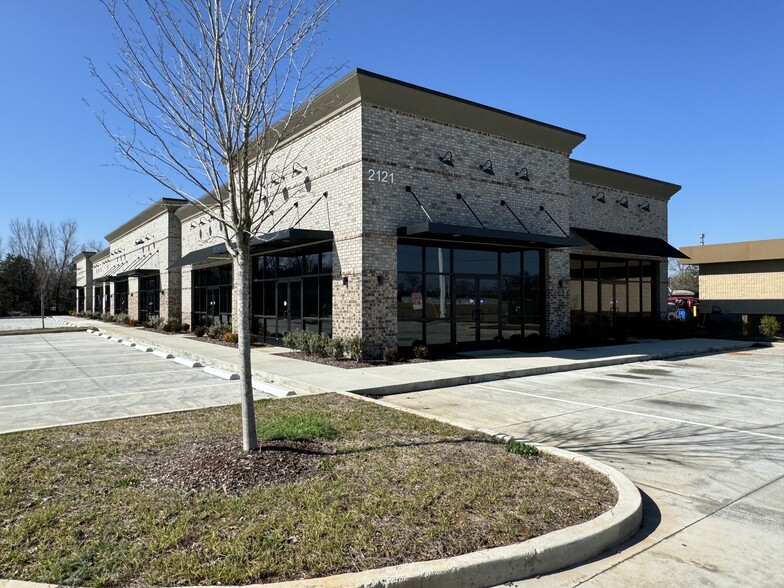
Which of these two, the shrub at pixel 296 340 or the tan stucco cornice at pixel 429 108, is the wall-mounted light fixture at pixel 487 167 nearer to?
the tan stucco cornice at pixel 429 108

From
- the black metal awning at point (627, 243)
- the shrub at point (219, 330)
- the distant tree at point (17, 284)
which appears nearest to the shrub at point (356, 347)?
the shrub at point (219, 330)

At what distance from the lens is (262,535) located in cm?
353

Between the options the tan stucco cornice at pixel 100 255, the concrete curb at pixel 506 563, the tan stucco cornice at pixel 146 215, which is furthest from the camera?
the tan stucco cornice at pixel 100 255

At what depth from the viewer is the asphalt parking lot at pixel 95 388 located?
7.86 m

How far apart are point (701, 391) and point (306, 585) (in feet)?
31.6

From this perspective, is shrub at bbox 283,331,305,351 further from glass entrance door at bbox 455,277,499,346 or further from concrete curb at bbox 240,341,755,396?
glass entrance door at bbox 455,277,499,346

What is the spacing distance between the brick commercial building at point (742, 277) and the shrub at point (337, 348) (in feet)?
74.1

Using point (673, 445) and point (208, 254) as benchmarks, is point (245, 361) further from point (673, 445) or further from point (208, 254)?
point (208, 254)

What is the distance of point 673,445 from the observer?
6250 mm

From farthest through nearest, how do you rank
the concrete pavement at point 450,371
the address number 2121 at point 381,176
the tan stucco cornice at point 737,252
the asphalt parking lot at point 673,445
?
the tan stucco cornice at point 737,252
the address number 2121 at point 381,176
the concrete pavement at point 450,371
the asphalt parking lot at point 673,445

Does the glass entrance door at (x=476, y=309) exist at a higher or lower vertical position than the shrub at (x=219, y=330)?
higher

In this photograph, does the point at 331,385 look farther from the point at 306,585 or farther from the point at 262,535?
the point at 306,585

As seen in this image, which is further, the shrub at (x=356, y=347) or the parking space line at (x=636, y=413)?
the shrub at (x=356, y=347)

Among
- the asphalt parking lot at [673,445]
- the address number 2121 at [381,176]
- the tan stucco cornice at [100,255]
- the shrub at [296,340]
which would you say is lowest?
the asphalt parking lot at [673,445]
